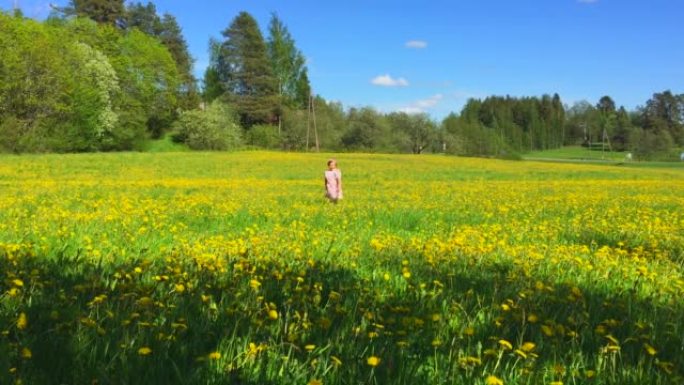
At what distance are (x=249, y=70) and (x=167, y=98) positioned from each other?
14.1 metres

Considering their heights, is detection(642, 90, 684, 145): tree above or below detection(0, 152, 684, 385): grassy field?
above

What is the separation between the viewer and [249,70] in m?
88.6

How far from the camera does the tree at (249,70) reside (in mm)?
88438

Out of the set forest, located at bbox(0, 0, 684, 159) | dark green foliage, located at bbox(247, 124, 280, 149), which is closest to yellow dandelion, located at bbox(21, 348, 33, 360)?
forest, located at bbox(0, 0, 684, 159)

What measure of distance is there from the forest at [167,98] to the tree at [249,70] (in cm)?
16

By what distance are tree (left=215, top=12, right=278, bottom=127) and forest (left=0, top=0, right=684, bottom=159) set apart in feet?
0.54

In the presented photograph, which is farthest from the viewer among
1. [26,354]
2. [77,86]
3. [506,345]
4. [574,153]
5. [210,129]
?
[574,153]

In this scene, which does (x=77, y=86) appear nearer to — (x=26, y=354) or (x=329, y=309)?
(x=329, y=309)

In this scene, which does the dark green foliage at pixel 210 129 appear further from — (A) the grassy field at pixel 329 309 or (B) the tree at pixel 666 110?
(B) the tree at pixel 666 110

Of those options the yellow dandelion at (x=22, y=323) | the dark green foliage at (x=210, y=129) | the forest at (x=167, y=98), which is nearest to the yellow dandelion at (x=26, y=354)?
the yellow dandelion at (x=22, y=323)

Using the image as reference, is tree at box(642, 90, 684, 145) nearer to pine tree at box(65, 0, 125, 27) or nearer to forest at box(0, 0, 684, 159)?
forest at box(0, 0, 684, 159)

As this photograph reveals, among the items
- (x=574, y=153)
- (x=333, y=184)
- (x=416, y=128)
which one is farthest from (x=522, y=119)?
(x=333, y=184)

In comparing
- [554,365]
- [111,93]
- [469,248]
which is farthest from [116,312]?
[111,93]

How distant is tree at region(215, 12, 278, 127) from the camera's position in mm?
88438
